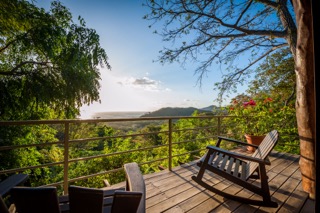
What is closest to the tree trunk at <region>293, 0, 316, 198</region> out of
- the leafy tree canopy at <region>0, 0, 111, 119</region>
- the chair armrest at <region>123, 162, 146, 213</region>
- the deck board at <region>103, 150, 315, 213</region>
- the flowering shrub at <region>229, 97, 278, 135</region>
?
the deck board at <region>103, 150, 315, 213</region>

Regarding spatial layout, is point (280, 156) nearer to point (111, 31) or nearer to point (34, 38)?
point (111, 31)

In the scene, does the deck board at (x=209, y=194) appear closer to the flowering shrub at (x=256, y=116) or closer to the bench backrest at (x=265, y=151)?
the bench backrest at (x=265, y=151)

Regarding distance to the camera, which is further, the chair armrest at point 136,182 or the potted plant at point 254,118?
the potted plant at point 254,118

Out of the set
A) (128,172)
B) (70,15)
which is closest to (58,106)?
(70,15)

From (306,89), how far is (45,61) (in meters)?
8.37

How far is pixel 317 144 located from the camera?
45 cm

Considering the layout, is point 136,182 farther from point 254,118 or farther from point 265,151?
point 254,118

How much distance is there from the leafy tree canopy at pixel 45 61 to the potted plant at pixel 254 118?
19.6 feet

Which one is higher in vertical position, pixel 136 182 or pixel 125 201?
pixel 125 201

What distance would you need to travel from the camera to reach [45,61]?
7.08m

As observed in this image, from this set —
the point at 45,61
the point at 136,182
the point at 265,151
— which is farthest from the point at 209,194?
the point at 45,61

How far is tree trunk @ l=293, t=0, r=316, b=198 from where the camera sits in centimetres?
190

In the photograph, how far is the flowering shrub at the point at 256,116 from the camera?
14.9 ft

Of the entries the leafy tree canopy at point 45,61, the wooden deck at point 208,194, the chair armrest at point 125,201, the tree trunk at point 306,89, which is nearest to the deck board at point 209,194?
the wooden deck at point 208,194
